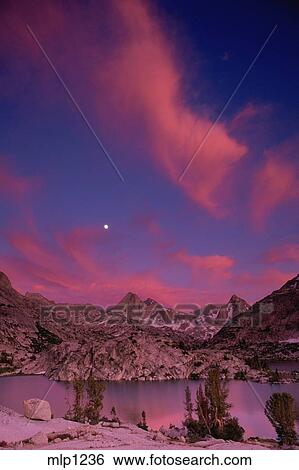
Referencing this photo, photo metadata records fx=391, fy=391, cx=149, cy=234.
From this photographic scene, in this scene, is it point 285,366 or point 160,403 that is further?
point 285,366

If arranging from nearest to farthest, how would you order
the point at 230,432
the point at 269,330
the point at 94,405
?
the point at 230,432, the point at 94,405, the point at 269,330

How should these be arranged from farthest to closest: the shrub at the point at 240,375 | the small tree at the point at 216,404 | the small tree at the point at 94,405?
1. the shrub at the point at 240,375
2. the small tree at the point at 94,405
3. the small tree at the point at 216,404

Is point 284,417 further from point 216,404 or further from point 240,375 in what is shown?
point 240,375

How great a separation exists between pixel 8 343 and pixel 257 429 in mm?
80575

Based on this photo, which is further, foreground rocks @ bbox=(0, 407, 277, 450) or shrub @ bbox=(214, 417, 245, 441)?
shrub @ bbox=(214, 417, 245, 441)

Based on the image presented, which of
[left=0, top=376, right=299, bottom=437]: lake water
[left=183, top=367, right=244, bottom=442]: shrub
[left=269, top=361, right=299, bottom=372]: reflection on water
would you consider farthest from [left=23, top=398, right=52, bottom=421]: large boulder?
[left=269, top=361, right=299, bottom=372]: reflection on water

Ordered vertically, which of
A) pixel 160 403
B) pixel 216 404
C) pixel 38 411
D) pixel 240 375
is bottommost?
pixel 160 403

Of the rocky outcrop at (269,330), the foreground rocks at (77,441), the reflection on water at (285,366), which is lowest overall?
the foreground rocks at (77,441)

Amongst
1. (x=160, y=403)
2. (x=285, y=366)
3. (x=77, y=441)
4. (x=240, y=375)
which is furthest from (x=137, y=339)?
(x=77, y=441)

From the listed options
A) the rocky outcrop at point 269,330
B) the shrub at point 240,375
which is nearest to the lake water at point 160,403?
the shrub at point 240,375

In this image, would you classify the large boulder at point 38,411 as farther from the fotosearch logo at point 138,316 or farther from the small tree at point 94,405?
the fotosearch logo at point 138,316

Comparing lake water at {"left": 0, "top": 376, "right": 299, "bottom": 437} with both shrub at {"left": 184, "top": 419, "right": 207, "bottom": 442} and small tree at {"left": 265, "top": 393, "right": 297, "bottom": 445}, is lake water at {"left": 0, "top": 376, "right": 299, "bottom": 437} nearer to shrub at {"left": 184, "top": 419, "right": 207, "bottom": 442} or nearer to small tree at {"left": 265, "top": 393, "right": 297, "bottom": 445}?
small tree at {"left": 265, "top": 393, "right": 297, "bottom": 445}

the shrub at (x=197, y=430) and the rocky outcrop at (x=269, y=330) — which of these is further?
the rocky outcrop at (x=269, y=330)
